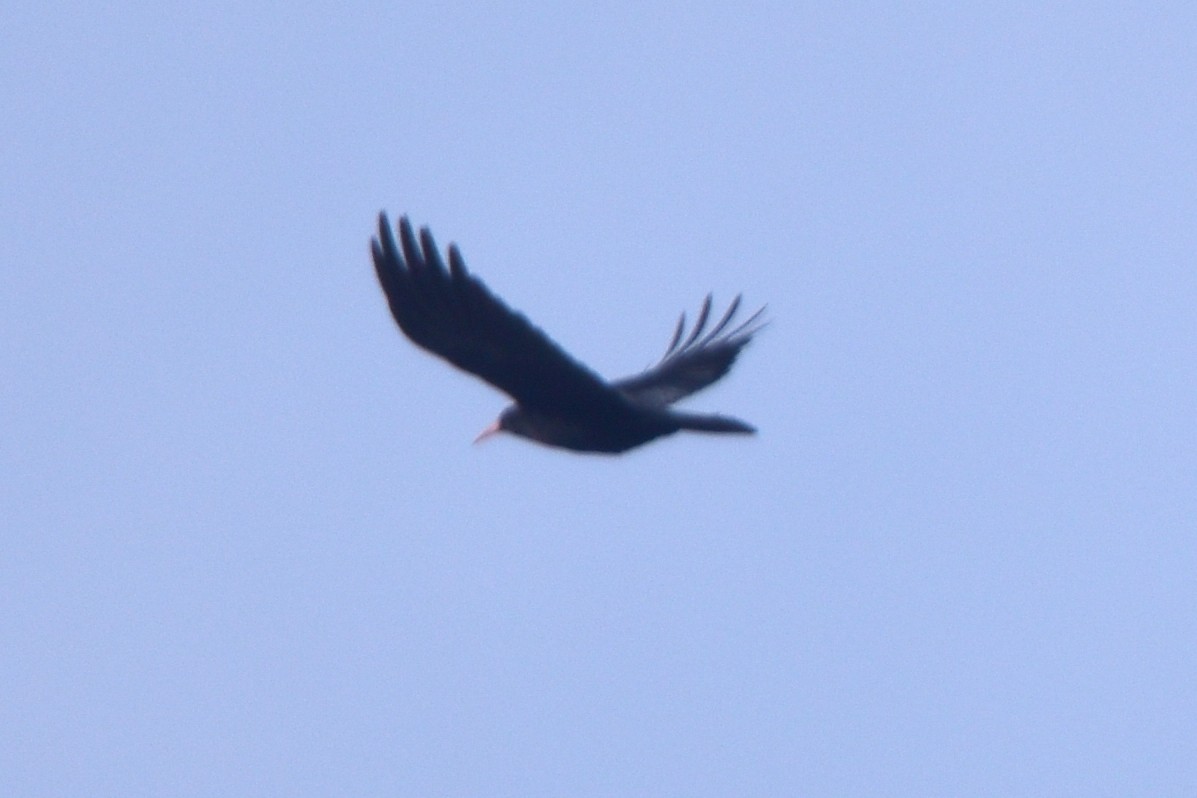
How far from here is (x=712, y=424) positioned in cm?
1655

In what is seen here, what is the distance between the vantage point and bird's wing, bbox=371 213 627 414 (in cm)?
1496

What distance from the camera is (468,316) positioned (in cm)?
1523

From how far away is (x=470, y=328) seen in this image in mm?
15383

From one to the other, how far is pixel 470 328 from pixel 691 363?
483cm

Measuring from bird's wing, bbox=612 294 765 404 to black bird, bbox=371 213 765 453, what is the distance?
30.2 inches

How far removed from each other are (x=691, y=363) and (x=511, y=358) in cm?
437

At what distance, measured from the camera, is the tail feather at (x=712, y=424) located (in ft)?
54.2

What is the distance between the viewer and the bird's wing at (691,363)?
18.9 metres

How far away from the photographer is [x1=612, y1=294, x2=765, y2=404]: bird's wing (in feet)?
62.0

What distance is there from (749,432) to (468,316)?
8.64ft

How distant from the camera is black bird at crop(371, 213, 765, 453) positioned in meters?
15.0

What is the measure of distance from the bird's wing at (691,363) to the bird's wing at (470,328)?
2.19 m

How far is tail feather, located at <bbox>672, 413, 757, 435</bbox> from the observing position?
650 inches

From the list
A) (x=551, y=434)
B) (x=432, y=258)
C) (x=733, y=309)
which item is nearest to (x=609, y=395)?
(x=551, y=434)
